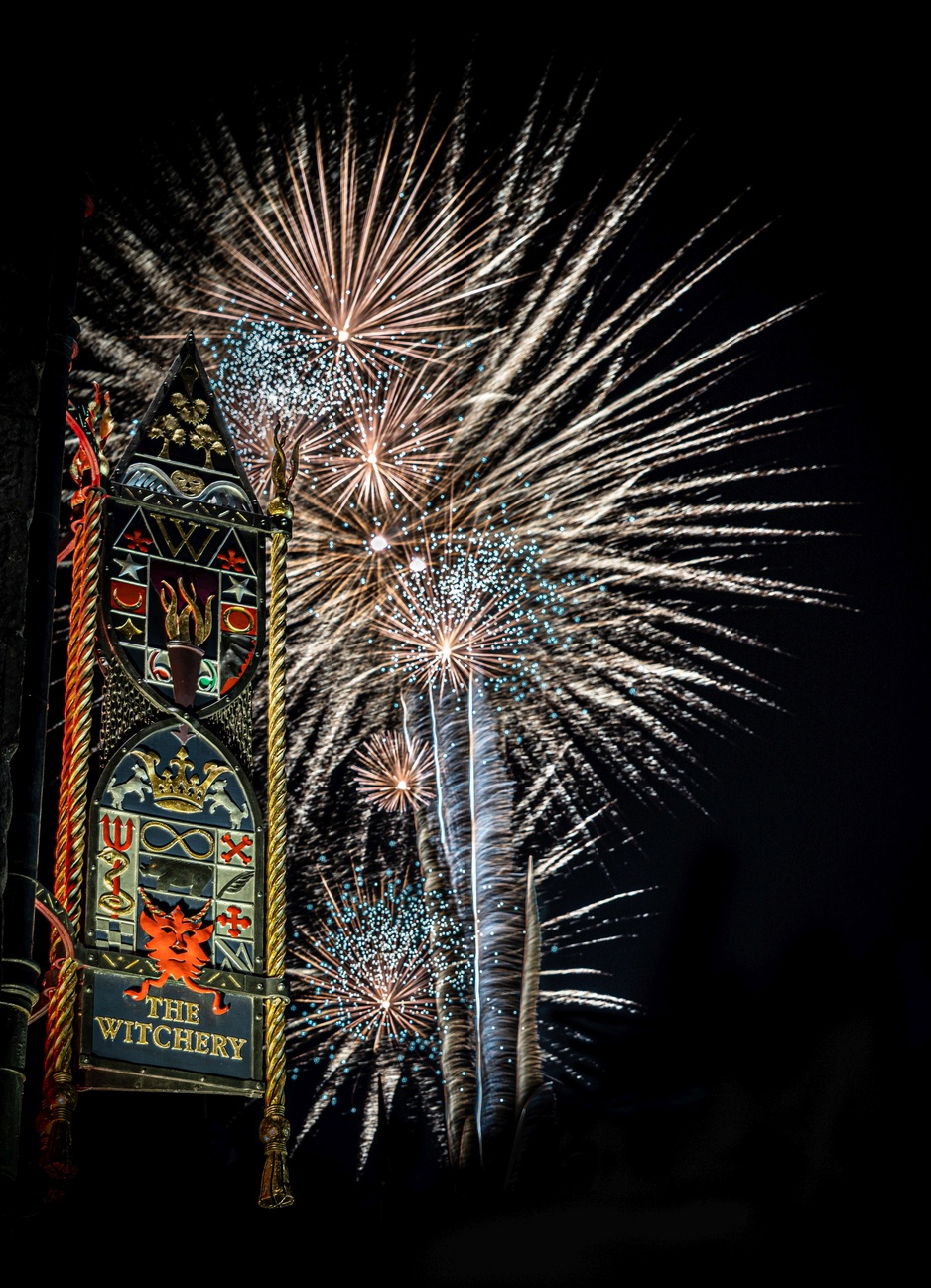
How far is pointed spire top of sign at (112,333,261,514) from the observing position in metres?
11.2

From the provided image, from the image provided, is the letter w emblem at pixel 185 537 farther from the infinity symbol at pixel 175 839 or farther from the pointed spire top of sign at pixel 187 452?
the infinity symbol at pixel 175 839

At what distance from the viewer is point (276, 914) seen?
1039 cm

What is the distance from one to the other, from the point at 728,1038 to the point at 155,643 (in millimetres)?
18346

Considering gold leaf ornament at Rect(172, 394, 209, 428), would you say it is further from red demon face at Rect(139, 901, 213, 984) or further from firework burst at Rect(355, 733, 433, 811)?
firework burst at Rect(355, 733, 433, 811)

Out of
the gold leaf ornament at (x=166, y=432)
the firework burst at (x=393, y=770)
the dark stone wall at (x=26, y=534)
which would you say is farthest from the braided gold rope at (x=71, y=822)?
the firework burst at (x=393, y=770)

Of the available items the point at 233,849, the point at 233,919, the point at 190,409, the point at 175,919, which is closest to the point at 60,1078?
the point at 175,919

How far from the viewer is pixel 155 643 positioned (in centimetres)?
1072

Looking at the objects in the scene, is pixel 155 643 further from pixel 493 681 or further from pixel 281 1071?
pixel 493 681

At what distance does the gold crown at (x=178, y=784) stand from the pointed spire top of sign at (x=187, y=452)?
1.64 m

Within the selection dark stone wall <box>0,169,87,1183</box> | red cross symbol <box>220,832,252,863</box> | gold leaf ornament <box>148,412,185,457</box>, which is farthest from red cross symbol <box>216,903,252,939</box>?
gold leaf ornament <box>148,412,185,457</box>

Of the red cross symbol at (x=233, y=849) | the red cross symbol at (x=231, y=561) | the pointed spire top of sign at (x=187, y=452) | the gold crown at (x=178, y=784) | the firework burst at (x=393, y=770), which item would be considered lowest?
the red cross symbol at (x=233, y=849)

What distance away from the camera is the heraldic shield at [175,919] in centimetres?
972

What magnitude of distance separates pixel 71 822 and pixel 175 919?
0.73m

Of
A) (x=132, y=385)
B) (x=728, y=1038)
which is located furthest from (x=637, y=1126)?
(x=132, y=385)
